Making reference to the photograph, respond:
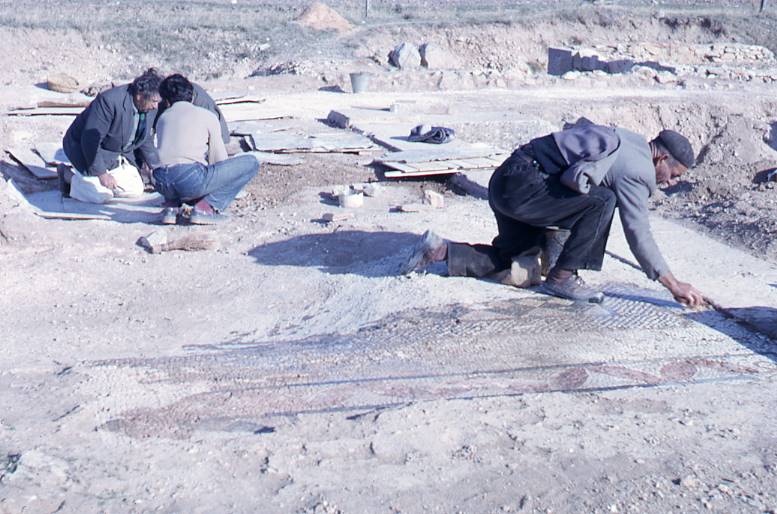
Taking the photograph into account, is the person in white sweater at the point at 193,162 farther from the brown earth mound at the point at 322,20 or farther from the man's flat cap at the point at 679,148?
the brown earth mound at the point at 322,20

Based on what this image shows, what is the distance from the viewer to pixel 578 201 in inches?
202

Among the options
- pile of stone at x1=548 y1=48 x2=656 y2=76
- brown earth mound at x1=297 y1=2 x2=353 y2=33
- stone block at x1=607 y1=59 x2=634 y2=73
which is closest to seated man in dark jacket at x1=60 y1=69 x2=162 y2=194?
pile of stone at x1=548 y1=48 x2=656 y2=76

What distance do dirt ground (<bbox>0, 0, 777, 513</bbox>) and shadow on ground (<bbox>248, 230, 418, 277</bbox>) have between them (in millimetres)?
23

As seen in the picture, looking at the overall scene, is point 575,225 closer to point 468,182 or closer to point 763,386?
point 763,386

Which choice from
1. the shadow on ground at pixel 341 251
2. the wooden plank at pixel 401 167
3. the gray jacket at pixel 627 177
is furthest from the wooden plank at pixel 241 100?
the gray jacket at pixel 627 177

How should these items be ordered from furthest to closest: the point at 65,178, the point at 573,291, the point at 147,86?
the point at 65,178 → the point at 147,86 → the point at 573,291

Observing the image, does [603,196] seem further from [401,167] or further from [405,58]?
[405,58]

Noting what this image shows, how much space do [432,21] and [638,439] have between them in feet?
67.8

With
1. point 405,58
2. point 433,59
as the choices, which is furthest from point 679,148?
point 433,59

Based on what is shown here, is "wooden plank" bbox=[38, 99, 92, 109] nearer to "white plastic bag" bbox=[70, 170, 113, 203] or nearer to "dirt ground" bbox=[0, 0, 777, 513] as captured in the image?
"dirt ground" bbox=[0, 0, 777, 513]

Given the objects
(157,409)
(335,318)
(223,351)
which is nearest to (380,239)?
(335,318)

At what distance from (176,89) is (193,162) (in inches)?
20.3

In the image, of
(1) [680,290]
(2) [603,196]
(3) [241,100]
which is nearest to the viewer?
(1) [680,290]

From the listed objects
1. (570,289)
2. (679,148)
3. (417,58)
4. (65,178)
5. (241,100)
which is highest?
(679,148)
